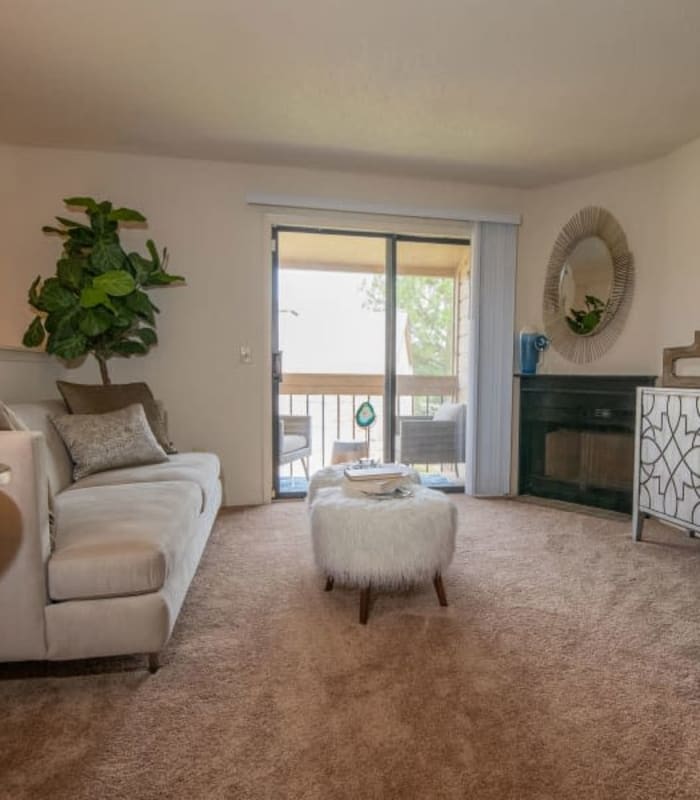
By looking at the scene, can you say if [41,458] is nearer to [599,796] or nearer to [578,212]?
[599,796]

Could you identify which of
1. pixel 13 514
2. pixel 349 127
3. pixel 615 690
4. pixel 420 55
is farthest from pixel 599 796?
pixel 349 127

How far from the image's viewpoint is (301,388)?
3.84 meters

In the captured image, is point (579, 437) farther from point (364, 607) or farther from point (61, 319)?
point (61, 319)

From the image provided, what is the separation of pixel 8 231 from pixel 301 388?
2172mm

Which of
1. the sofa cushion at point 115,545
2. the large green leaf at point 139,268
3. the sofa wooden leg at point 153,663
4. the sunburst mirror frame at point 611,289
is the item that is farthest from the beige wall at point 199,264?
the sofa wooden leg at point 153,663

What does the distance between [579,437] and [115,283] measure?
3.22 m

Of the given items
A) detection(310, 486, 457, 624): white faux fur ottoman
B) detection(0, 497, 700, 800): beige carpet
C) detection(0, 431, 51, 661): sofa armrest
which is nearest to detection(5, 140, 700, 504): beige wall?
detection(0, 497, 700, 800): beige carpet

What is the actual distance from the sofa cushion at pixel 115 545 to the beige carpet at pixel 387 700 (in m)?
0.33

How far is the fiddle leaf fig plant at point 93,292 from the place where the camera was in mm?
2756

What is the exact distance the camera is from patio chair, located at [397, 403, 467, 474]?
12.8ft

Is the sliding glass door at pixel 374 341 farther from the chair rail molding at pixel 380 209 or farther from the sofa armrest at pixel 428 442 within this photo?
the chair rail molding at pixel 380 209

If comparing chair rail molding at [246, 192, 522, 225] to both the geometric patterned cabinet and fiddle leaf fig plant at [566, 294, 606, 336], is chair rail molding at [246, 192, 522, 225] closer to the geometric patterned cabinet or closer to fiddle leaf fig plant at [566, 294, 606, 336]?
fiddle leaf fig plant at [566, 294, 606, 336]

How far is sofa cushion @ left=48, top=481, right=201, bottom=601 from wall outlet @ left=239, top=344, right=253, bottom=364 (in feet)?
5.58

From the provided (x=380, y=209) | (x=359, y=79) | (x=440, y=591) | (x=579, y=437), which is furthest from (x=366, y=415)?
(x=359, y=79)
